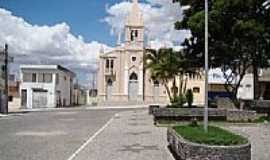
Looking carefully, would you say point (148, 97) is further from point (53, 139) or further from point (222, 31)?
point (53, 139)

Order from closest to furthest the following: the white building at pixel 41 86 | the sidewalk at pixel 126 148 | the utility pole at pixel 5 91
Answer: the sidewalk at pixel 126 148 < the utility pole at pixel 5 91 < the white building at pixel 41 86

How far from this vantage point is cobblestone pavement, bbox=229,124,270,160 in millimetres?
14797

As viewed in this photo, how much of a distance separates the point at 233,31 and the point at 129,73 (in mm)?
48848

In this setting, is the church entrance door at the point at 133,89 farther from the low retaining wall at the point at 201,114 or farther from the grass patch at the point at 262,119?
the grass patch at the point at 262,119

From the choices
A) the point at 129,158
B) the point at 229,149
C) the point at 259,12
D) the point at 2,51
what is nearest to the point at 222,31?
the point at 259,12

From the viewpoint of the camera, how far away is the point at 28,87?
7300 centimetres

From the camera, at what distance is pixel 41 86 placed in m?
73.3

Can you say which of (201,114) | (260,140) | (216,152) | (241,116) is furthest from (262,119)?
(216,152)

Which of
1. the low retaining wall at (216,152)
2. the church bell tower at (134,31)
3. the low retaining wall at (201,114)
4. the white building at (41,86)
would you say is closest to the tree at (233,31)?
the low retaining wall at (201,114)

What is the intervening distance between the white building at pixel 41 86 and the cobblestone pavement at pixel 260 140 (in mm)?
48880

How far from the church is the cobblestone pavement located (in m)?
49.7

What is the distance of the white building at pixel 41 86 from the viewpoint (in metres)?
72.4

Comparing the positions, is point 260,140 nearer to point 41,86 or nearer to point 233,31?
point 233,31

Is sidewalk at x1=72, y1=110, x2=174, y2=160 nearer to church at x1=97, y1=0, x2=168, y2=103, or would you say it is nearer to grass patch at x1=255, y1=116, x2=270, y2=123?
grass patch at x1=255, y1=116, x2=270, y2=123
